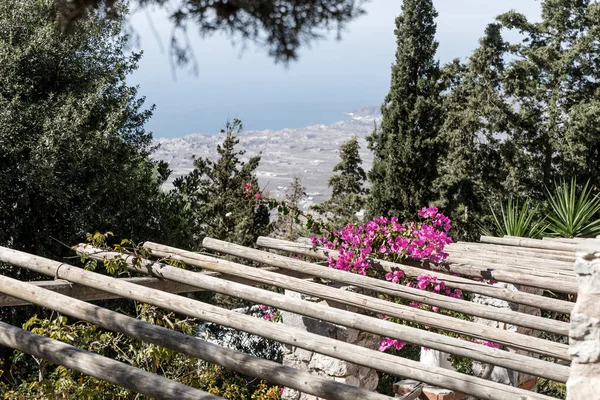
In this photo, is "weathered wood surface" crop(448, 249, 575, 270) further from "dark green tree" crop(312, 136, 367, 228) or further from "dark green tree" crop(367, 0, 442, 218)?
"dark green tree" crop(312, 136, 367, 228)

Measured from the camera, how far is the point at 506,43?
14031 mm

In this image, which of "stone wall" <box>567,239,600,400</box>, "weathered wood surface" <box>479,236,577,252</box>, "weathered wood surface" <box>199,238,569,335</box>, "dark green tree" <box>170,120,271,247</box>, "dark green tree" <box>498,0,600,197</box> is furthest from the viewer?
"dark green tree" <box>498,0,600,197</box>

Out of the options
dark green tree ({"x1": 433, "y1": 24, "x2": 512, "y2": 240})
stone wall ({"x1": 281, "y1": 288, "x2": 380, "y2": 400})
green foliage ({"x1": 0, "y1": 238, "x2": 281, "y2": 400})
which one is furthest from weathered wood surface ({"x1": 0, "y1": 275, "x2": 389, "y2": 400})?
dark green tree ({"x1": 433, "y1": 24, "x2": 512, "y2": 240})

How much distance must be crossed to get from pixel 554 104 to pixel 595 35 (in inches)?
61.2

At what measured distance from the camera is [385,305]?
10.4 feet

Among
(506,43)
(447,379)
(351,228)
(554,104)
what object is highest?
(506,43)

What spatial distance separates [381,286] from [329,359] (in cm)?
133

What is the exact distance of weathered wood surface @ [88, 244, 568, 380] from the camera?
261cm

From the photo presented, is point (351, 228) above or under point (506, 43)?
under

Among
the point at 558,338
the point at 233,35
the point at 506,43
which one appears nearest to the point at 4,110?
the point at 233,35

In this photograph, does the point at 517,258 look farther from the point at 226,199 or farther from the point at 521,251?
the point at 226,199

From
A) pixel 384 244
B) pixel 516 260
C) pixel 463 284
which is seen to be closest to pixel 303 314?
pixel 463 284

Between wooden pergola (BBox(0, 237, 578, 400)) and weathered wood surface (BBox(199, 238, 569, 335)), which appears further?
weathered wood surface (BBox(199, 238, 569, 335))

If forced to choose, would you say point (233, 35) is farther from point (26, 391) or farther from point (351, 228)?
point (26, 391)
